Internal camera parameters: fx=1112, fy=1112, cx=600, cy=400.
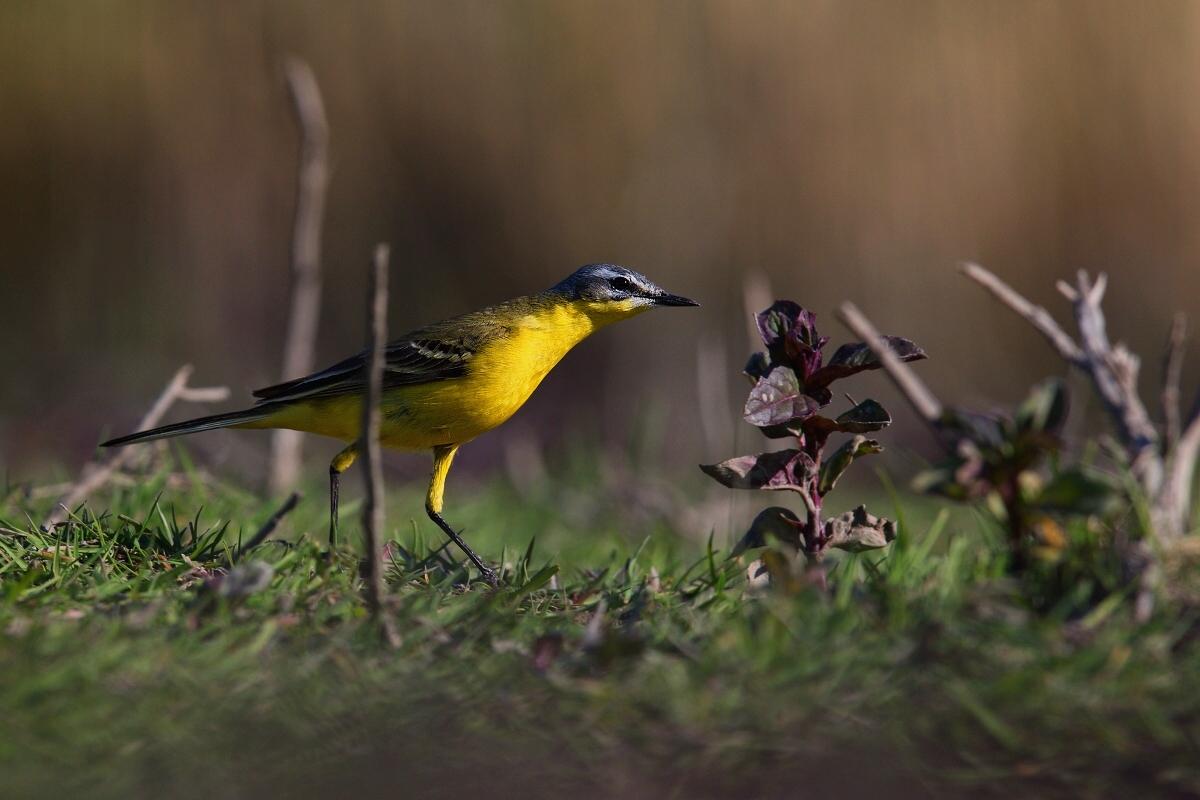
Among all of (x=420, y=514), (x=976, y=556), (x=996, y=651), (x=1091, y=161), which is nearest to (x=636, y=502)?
(x=420, y=514)

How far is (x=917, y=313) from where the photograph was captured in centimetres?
963

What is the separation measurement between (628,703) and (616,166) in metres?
8.09

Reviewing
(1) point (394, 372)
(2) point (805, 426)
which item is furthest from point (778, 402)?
(1) point (394, 372)

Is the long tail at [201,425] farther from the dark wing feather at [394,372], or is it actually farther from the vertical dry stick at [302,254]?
the vertical dry stick at [302,254]

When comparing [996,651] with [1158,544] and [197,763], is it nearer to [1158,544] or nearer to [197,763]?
[1158,544]

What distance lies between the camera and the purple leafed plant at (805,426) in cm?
265

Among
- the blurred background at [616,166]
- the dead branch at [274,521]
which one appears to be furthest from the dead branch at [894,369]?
the blurred background at [616,166]

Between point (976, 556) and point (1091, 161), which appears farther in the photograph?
point (1091, 161)

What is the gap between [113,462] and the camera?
11.8 feet

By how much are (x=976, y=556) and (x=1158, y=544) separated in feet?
1.86

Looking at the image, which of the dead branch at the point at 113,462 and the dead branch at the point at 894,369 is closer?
the dead branch at the point at 894,369

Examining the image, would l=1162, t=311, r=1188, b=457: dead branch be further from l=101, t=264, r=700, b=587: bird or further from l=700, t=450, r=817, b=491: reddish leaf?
l=101, t=264, r=700, b=587: bird

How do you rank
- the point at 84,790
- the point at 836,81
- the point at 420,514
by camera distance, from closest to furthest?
the point at 84,790
the point at 420,514
the point at 836,81

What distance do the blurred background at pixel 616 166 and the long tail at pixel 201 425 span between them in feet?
15.9
